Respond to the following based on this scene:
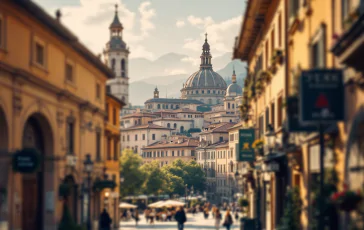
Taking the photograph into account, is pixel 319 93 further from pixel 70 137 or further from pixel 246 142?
pixel 70 137

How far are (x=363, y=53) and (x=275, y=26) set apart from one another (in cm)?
1706

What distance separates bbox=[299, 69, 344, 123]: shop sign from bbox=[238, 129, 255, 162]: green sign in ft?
74.1

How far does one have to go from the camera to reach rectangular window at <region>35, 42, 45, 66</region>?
30536mm

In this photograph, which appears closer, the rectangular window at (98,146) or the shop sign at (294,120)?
the shop sign at (294,120)

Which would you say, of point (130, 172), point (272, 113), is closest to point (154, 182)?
point (130, 172)

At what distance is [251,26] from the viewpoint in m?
35.7

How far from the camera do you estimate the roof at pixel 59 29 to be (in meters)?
27.1

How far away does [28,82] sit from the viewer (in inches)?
1110

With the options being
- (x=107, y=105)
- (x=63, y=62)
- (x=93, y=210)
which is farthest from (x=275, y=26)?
A: (x=107, y=105)

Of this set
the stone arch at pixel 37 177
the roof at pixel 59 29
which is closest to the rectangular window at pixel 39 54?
the roof at pixel 59 29

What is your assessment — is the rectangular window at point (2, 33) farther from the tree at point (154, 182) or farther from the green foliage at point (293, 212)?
the tree at point (154, 182)

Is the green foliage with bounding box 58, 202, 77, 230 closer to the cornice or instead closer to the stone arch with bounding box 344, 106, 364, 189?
the cornice

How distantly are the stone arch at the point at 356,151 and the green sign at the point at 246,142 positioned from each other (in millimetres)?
22586

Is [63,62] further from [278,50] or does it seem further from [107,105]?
[107,105]
